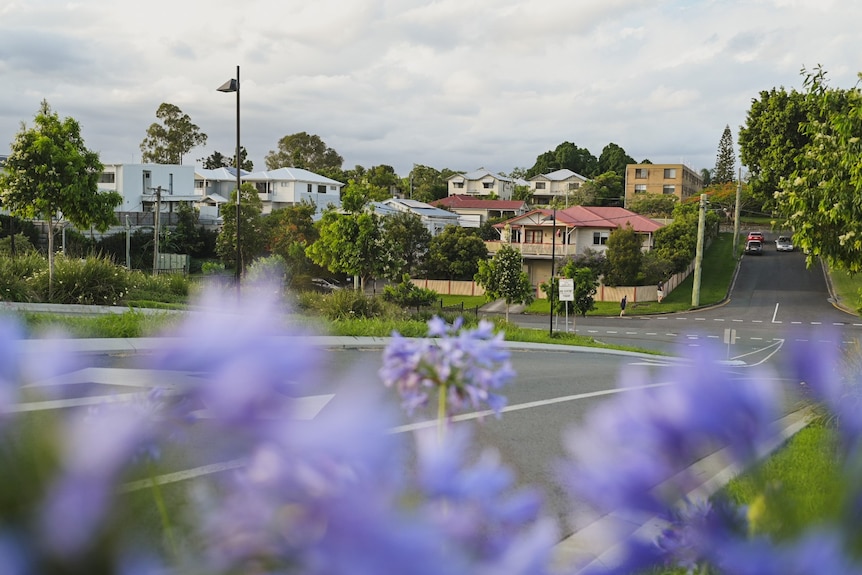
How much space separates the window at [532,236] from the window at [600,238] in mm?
4232

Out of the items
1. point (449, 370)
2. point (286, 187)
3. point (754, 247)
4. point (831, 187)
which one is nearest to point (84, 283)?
point (831, 187)

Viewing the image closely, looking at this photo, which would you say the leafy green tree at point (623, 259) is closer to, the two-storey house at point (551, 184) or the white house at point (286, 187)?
the white house at point (286, 187)

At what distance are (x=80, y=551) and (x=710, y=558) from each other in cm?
43

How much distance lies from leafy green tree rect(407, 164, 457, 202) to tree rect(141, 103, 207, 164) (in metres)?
31.9

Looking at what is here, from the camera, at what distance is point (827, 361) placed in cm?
57

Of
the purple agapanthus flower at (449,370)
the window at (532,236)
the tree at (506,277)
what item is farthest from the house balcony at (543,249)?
the purple agapanthus flower at (449,370)

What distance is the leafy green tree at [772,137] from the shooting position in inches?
1368

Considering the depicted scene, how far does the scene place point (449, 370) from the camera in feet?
3.57

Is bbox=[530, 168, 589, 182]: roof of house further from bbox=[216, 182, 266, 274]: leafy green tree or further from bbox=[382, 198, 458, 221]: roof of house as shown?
bbox=[216, 182, 266, 274]: leafy green tree

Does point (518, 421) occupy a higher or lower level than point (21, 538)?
lower

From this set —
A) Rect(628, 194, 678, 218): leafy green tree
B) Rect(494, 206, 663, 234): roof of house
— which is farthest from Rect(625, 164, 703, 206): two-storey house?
Rect(494, 206, 663, 234): roof of house

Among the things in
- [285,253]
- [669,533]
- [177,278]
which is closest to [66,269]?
[177,278]

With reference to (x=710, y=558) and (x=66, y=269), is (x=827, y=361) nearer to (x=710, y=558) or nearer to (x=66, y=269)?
(x=710, y=558)

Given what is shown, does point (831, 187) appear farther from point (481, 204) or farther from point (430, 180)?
point (430, 180)
